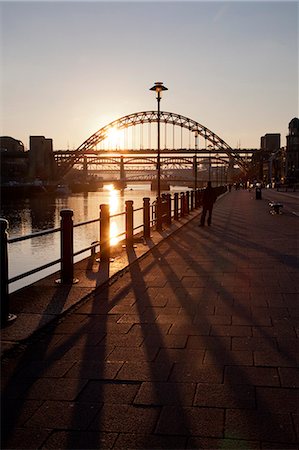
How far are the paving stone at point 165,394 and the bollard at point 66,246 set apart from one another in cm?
385

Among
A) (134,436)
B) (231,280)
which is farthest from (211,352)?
(231,280)

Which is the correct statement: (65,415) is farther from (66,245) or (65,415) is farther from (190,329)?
(66,245)

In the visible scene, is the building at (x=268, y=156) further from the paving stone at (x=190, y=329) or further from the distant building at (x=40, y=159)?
the paving stone at (x=190, y=329)

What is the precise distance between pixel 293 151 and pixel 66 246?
Answer: 111061 millimetres

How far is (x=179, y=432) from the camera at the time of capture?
126 inches

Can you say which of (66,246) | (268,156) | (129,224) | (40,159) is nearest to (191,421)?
(66,246)

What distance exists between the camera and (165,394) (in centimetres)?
376

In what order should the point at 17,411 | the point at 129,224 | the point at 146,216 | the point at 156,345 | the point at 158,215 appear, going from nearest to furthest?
the point at 17,411 → the point at 156,345 → the point at 129,224 → the point at 146,216 → the point at 158,215

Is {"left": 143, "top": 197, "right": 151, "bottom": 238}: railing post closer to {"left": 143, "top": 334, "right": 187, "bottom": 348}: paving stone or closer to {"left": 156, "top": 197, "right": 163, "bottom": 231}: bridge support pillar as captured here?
{"left": 156, "top": 197, "right": 163, "bottom": 231}: bridge support pillar

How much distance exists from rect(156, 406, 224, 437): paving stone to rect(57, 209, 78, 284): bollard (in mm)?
4305

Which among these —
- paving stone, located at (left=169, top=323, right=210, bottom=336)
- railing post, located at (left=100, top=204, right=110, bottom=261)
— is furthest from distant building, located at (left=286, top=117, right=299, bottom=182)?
paving stone, located at (left=169, top=323, right=210, bottom=336)

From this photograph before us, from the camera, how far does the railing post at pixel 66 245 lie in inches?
294

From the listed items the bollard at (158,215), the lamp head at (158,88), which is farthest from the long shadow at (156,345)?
the lamp head at (158,88)

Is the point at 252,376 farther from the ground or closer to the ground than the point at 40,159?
closer to the ground
